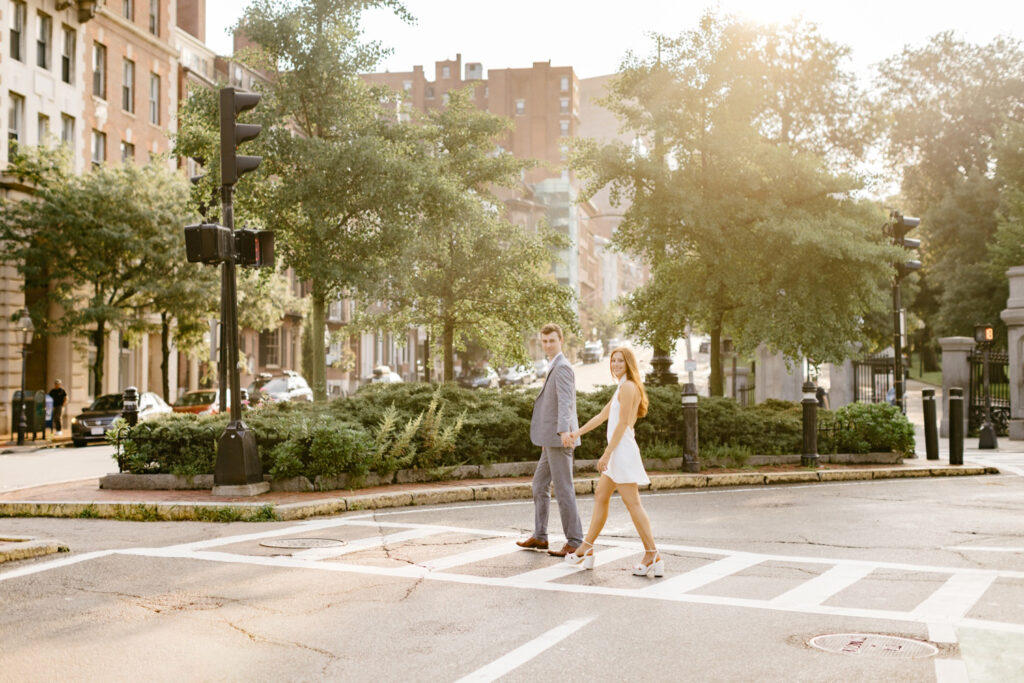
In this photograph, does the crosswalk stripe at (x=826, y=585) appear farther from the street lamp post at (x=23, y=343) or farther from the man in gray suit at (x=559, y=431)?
the street lamp post at (x=23, y=343)

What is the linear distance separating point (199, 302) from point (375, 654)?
104ft

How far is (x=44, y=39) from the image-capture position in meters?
38.1

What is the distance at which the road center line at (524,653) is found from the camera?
18.3 ft

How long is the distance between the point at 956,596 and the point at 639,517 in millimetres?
2217

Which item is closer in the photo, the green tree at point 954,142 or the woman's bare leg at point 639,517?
the woman's bare leg at point 639,517

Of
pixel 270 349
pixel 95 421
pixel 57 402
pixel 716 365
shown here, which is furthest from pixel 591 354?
pixel 716 365

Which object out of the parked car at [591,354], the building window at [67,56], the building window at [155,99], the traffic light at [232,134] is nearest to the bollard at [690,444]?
the traffic light at [232,134]

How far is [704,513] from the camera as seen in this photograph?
1241 centimetres

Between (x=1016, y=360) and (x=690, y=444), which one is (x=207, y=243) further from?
(x=1016, y=360)

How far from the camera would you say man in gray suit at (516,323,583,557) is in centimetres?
926

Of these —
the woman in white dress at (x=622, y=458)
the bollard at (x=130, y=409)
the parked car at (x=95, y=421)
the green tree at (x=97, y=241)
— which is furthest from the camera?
the green tree at (x=97, y=241)

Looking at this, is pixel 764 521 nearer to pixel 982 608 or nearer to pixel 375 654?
pixel 982 608

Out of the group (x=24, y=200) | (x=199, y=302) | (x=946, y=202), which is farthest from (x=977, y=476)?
(x=946, y=202)

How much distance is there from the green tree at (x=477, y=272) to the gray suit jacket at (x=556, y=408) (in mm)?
19151
